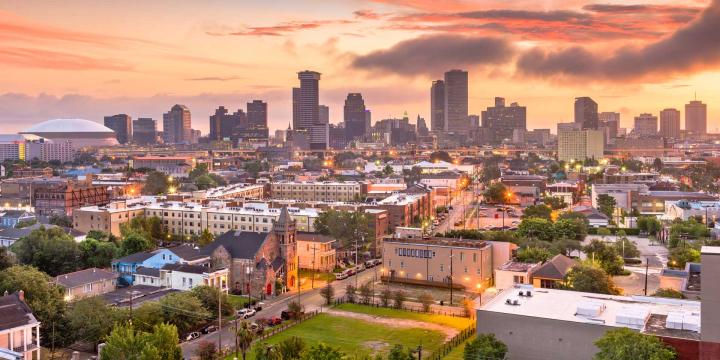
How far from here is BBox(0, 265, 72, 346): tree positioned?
35.8m

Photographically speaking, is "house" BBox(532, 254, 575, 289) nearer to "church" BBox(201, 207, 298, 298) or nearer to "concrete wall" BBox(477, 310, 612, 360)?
"concrete wall" BBox(477, 310, 612, 360)

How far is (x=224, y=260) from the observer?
167ft

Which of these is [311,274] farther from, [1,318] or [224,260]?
[1,318]

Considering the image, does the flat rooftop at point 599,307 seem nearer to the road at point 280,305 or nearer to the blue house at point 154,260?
the road at point 280,305

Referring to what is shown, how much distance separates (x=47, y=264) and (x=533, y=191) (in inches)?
3444

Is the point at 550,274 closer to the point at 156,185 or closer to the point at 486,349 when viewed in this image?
the point at 486,349

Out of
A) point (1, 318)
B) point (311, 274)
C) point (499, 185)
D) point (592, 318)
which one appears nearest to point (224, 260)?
point (311, 274)

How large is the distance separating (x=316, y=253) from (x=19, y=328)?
30.5 m

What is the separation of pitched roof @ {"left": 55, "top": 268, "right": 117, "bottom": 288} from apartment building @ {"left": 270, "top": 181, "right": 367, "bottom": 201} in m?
61.6

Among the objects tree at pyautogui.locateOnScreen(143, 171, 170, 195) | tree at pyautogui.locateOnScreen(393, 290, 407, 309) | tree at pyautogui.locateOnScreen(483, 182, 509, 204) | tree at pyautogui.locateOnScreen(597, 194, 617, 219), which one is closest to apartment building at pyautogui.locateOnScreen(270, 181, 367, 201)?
tree at pyautogui.locateOnScreen(143, 171, 170, 195)

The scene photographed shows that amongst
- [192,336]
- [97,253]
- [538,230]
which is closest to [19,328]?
[192,336]

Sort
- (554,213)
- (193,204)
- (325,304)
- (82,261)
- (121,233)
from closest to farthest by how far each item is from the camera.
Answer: (325,304) → (82,261) → (121,233) → (193,204) → (554,213)

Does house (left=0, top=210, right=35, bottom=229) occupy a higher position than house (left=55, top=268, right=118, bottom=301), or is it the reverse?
house (left=0, top=210, right=35, bottom=229)

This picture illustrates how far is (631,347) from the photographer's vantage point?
985 inches
